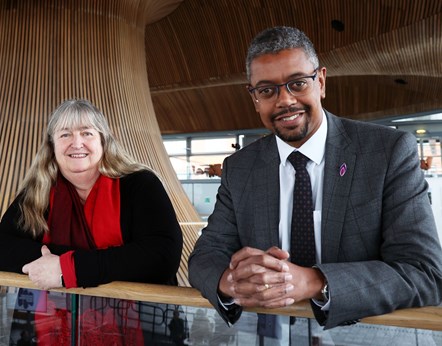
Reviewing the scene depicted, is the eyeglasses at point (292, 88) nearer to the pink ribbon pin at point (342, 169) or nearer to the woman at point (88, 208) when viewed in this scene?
the pink ribbon pin at point (342, 169)

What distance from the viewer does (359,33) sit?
639 cm

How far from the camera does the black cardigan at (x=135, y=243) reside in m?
1.84

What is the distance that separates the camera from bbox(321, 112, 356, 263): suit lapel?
1541 mm

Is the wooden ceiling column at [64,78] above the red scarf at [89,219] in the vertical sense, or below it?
above

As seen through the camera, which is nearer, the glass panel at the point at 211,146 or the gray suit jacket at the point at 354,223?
the gray suit jacket at the point at 354,223

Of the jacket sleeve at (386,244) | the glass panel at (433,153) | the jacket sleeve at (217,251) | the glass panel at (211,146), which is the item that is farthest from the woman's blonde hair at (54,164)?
the glass panel at (211,146)

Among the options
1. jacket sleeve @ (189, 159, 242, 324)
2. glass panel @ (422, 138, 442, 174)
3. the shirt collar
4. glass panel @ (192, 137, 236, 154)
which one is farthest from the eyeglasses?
glass panel @ (192, 137, 236, 154)

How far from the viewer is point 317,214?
160 centimetres

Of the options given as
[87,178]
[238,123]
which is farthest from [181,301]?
[238,123]

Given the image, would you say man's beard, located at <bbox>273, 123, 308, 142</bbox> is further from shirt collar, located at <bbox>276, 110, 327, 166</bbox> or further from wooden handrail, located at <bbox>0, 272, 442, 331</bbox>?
wooden handrail, located at <bbox>0, 272, 442, 331</bbox>

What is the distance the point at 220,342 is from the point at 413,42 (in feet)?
18.8

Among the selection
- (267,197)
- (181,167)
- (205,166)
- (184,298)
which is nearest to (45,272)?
(184,298)

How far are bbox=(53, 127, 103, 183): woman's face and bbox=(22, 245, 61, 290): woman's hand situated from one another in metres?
0.45

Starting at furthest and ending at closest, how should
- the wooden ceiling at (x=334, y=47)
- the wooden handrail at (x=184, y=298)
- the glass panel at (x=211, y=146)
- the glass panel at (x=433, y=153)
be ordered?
the glass panel at (x=211, y=146)
the glass panel at (x=433, y=153)
the wooden ceiling at (x=334, y=47)
the wooden handrail at (x=184, y=298)
